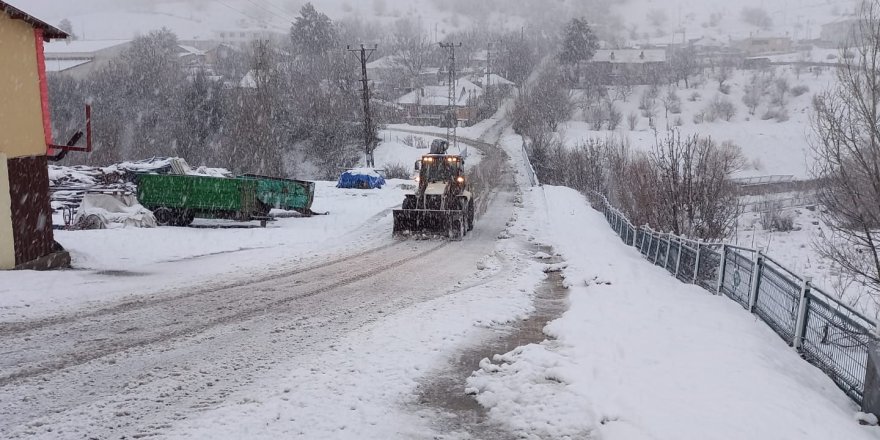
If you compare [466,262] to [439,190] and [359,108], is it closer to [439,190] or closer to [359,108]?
[439,190]

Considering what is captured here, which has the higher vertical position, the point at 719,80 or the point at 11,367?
the point at 719,80

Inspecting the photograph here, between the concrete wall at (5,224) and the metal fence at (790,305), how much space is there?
13506mm

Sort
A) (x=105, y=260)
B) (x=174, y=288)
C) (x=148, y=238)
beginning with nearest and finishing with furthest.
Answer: (x=174, y=288)
(x=105, y=260)
(x=148, y=238)

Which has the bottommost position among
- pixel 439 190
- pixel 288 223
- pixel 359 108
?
pixel 288 223

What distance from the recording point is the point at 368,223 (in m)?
20.9

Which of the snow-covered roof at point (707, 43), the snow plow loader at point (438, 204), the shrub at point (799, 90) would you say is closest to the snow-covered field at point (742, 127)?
the shrub at point (799, 90)

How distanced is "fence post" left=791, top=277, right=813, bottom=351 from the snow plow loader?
1067cm

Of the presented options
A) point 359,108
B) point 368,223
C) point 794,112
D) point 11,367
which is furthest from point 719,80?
point 11,367

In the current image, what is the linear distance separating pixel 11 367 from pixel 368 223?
14364 millimetres

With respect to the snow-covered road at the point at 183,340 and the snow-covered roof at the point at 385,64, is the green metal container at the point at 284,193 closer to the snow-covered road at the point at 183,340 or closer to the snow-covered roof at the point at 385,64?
the snow-covered road at the point at 183,340

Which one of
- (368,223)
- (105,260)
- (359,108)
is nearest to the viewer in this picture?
(105,260)

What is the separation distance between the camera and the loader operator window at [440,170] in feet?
64.1

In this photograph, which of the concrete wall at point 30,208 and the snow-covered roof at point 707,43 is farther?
the snow-covered roof at point 707,43

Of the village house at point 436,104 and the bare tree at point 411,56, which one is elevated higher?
the bare tree at point 411,56
